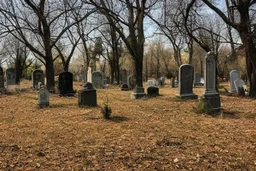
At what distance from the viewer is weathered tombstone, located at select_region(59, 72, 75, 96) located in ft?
48.1

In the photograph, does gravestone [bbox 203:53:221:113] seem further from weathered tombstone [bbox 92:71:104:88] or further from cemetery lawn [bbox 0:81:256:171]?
weathered tombstone [bbox 92:71:104:88]

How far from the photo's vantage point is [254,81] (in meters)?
12.4

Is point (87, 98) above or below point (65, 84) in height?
below

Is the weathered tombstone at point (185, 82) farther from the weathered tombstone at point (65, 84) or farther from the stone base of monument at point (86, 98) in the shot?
the weathered tombstone at point (65, 84)

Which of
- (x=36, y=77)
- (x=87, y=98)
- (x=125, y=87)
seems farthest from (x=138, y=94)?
(x=36, y=77)

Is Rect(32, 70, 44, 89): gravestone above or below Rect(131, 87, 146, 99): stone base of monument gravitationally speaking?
above

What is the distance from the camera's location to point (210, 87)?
367 inches

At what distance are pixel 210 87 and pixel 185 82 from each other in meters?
3.53

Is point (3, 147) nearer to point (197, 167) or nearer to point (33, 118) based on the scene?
point (33, 118)

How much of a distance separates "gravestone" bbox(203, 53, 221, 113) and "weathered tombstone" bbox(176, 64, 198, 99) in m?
3.05

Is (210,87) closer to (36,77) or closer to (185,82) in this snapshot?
(185,82)

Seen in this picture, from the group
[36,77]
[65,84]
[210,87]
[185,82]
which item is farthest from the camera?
[36,77]

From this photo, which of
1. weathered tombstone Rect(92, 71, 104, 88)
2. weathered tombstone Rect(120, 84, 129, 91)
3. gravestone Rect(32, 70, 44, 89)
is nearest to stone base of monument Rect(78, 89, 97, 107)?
weathered tombstone Rect(120, 84, 129, 91)

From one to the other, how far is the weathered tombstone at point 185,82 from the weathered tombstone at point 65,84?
6.44m
